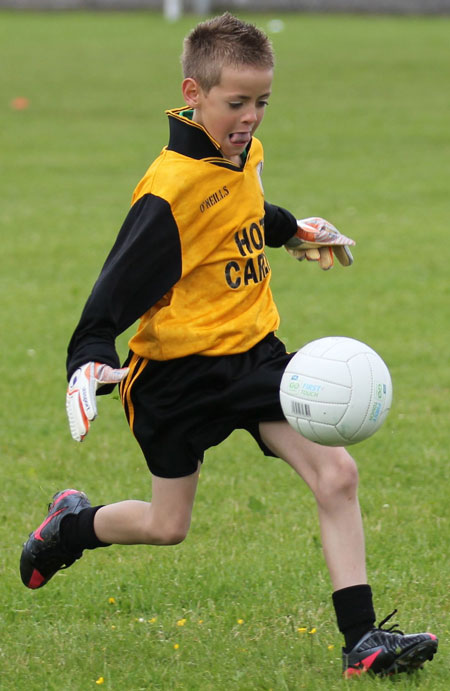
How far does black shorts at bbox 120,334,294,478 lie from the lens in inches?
161

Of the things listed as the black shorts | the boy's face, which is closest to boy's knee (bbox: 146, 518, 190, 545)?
the black shorts

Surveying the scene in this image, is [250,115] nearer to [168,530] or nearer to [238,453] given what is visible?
[168,530]

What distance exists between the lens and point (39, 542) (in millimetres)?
4555

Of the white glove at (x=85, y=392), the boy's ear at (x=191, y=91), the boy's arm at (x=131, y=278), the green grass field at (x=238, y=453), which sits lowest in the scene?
the green grass field at (x=238, y=453)

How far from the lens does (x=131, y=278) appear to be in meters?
3.88

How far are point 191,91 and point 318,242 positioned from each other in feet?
3.06

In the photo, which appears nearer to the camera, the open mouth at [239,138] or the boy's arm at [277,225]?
the open mouth at [239,138]

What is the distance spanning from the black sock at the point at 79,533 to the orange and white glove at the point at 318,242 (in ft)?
4.18

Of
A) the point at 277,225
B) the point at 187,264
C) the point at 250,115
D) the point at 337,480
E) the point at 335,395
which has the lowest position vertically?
the point at 337,480

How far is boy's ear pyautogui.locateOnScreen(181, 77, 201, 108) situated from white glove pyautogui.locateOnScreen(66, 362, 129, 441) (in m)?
1.01

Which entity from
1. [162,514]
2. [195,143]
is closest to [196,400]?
[162,514]

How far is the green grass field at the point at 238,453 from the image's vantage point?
4184mm

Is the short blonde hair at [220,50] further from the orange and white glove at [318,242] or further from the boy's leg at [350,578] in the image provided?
the boy's leg at [350,578]

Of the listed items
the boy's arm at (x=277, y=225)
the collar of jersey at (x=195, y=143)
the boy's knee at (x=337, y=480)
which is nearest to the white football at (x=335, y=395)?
the boy's knee at (x=337, y=480)
